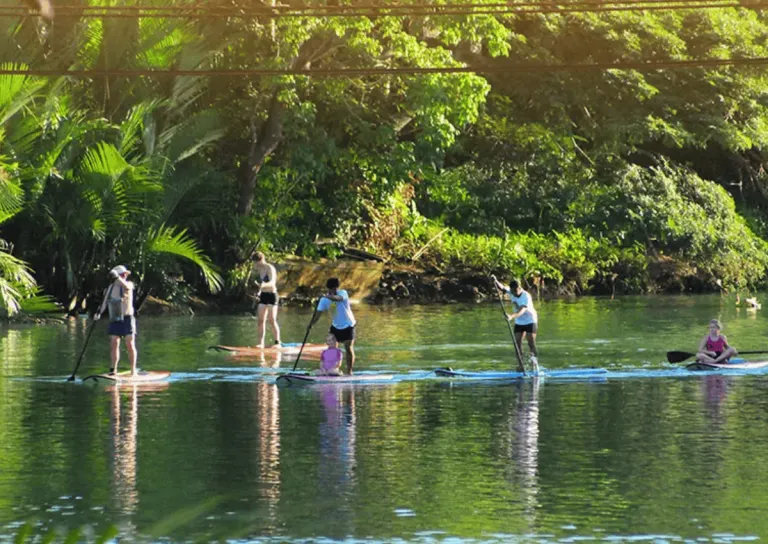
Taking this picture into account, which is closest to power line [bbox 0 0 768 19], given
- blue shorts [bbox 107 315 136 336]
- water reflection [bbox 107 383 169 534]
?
water reflection [bbox 107 383 169 534]

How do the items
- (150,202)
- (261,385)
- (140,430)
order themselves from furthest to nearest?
1. (150,202)
2. (261,385)
3. (140,430)

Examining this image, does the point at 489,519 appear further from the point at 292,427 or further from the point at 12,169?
the point at 12,169

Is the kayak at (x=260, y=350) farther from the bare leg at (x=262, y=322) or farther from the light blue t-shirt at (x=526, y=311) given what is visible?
the light blue t-shirt at (x=526, y=311)

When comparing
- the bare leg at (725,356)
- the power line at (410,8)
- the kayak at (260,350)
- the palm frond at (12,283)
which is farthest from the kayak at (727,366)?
the palm frond at (12,283)

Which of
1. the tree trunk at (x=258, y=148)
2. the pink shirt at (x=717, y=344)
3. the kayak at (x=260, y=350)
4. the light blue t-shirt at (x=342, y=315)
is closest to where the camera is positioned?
the light blue t-shirt at (x=342, y=315)

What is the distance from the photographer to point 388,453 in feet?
52.9

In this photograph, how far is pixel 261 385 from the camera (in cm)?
2300

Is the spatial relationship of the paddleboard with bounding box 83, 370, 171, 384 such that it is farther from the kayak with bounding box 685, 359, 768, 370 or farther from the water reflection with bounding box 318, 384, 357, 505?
the kayak with bounding box 685, 359, 768, 370

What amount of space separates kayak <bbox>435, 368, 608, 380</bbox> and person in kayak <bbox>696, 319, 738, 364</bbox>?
1.85 m

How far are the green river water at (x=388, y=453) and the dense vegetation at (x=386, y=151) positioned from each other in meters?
10.5

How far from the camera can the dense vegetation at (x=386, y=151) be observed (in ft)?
126

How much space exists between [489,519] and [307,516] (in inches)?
55.1

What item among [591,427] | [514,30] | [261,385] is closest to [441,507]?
[591,427]

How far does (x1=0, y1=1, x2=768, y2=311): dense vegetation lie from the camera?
1507 inches
